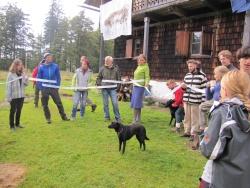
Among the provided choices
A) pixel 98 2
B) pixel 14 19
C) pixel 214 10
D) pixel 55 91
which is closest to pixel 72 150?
pixel 55 91

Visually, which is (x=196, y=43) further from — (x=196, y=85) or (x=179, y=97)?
(x=196, y=85)

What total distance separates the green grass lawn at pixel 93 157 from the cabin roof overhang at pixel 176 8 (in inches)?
210

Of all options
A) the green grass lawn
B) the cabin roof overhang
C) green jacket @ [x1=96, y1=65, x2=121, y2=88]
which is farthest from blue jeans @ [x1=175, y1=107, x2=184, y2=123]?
the cabin roof overhang

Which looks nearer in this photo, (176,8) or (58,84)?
(58,84)

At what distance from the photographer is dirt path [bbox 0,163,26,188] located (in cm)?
577

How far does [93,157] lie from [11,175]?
5.06 ft

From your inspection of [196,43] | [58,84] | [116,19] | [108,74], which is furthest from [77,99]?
[116,19]

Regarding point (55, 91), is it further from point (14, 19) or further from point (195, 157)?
point (14, 19)

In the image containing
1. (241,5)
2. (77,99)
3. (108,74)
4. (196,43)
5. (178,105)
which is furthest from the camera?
(196,43)

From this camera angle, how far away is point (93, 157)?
7094 millimetres

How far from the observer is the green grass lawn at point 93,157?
230 inches

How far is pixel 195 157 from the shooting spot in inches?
285

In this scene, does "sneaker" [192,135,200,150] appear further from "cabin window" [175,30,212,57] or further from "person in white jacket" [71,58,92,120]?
"cabin window" [175,30,212,57]

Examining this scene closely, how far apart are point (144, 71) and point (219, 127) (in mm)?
7269
